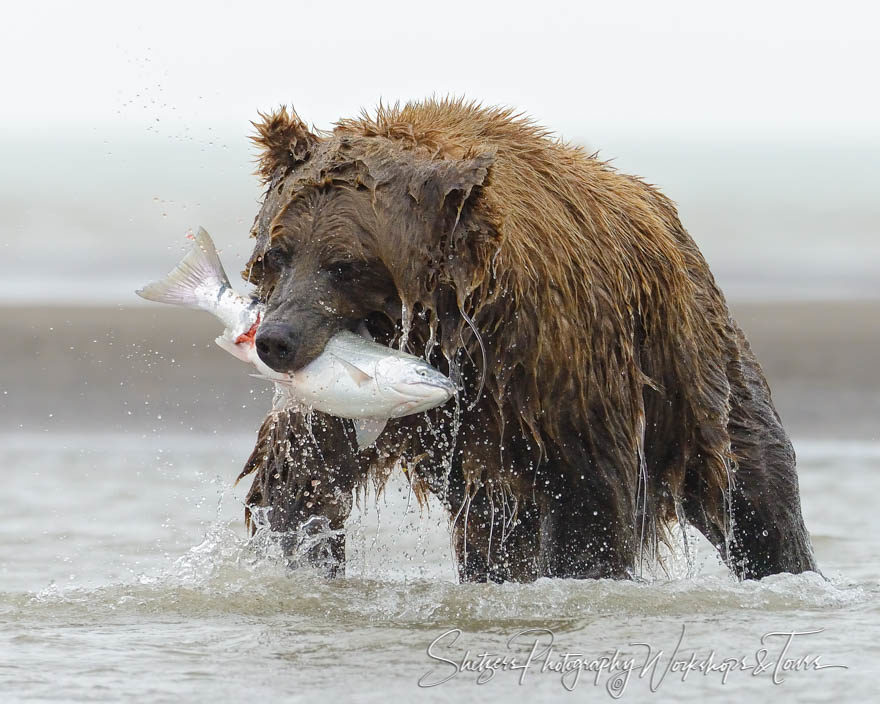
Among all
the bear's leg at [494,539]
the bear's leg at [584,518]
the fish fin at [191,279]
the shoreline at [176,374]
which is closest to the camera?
the fish fin at [191,279]

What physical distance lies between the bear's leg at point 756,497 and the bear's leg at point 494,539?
0.66 meters

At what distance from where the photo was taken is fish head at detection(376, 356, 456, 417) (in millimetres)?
4797

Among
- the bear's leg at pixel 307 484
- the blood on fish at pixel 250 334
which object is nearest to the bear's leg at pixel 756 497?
the bear's leg at pixel 307 484

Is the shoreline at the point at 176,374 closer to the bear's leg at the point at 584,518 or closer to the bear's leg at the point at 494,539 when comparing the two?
the bear's leg at the point at 494,539

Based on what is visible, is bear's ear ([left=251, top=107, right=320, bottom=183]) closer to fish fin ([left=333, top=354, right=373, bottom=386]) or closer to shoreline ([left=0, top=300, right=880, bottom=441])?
fish fin ([left=333, top=354, right=373, bottom=386])

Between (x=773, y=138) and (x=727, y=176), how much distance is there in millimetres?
13250

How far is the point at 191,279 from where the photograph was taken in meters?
5.41

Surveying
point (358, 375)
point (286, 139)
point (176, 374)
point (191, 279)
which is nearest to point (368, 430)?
point (358, 375)

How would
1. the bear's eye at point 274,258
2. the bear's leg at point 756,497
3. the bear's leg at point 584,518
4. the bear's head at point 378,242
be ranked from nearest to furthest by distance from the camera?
the bear's head at point 378,242
the bear's eye at point 274,258
the bear's leg at point 584,518
the bear's leg at point 756,497

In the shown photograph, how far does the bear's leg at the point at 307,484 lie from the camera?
18.4 feet

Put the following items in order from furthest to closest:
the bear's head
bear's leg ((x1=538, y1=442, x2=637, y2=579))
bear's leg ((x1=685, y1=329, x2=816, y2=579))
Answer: bear's leg ((x1=685, y1=329, x2=816, y2=579)), bear's leg ((x1=538, y1=442, x2=637, y2=579)), the bear's head

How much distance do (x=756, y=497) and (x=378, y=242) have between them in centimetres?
190

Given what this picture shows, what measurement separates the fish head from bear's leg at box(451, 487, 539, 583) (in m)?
0.84

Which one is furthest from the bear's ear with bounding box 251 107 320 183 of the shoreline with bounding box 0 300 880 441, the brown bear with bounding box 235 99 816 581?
the shoreline with bounding box 0 300 880 441
